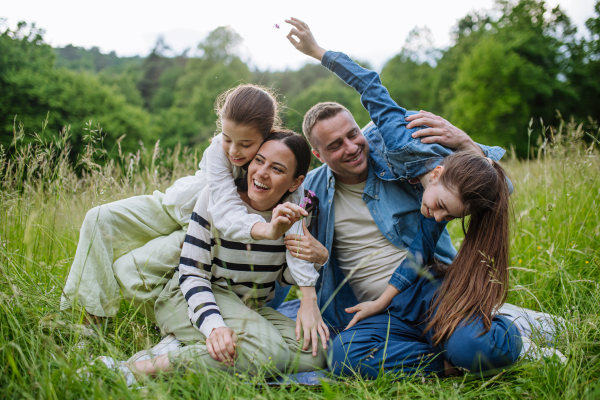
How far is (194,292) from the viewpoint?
208 centimetres

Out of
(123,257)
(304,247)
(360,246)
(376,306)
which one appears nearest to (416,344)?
(376,306)

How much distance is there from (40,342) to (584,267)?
359 cm

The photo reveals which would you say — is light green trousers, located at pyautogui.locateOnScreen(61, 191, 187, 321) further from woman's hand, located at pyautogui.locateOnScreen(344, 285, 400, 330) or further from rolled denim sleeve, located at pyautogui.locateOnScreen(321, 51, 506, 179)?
rolled denim sleeve, located at pyautogui.locateOnScreen(321, 51, 506, 179)

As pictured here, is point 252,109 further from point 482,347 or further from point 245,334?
point 482,347

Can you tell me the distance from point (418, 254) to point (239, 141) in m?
1.45

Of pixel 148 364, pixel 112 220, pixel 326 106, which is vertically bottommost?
pixel 148 364

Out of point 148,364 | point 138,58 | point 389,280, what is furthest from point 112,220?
point 138,58

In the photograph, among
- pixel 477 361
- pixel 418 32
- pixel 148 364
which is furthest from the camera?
pixel 418 32

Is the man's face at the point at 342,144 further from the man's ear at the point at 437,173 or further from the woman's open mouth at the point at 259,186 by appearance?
the woman's open mouth at the point at 259,186

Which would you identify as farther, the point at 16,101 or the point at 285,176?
the point at 16,101

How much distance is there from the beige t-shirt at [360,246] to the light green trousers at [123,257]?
1.19 metres

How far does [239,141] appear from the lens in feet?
7.44

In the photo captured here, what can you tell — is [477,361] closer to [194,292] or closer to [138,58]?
[194,292]

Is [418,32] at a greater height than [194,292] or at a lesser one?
greater
